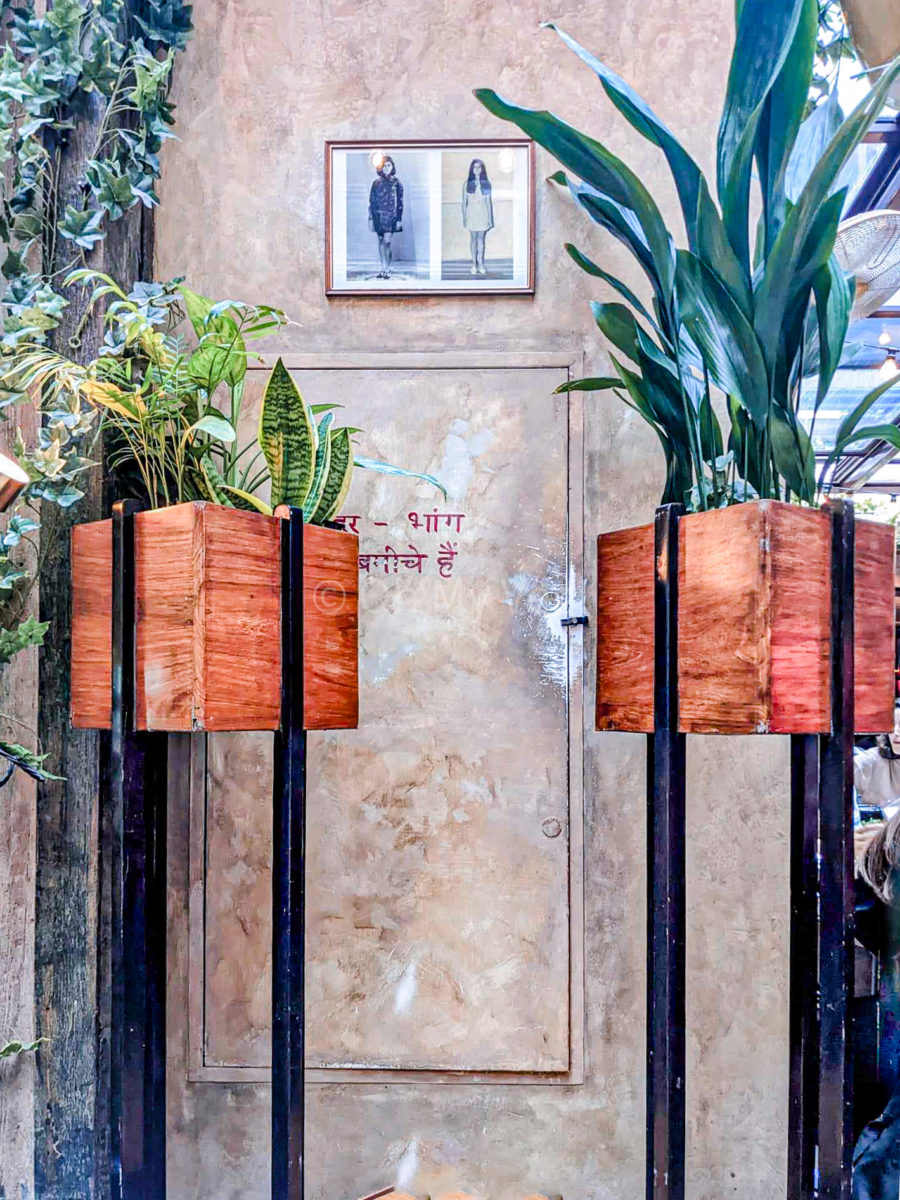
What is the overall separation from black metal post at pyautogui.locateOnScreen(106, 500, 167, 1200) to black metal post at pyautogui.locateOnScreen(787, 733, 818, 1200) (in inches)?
39.9

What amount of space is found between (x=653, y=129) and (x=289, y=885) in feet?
4.15

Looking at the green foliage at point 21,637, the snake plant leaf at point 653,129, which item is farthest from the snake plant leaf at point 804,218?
the green foliage at point 21,637

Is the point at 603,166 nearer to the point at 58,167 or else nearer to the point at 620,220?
the point at 620,220

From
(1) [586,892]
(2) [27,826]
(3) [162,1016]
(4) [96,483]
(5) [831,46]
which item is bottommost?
(3) [162,1016]

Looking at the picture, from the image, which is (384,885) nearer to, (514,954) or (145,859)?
(514,954)

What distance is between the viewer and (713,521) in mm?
1302

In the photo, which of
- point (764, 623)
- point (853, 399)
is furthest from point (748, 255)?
point (853, 399)

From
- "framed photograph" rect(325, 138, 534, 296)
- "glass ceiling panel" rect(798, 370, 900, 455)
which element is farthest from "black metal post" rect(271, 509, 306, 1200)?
"glass ceiling panel" rect(798, 370, 900, 455)

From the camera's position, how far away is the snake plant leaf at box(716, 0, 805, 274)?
118cm

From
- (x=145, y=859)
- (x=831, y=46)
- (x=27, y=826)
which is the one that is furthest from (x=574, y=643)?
(x=831, y=46)

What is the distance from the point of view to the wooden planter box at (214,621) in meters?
1.28

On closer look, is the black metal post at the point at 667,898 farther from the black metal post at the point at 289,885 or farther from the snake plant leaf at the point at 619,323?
the black metal post at the point at 289,885

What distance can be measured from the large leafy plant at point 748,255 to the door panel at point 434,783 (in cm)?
51

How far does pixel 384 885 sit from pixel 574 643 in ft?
2.19
